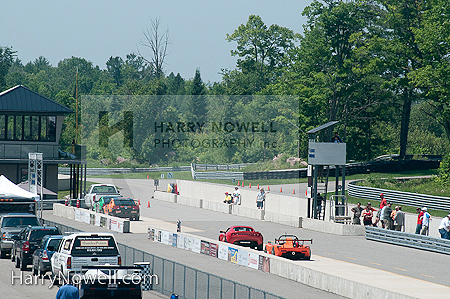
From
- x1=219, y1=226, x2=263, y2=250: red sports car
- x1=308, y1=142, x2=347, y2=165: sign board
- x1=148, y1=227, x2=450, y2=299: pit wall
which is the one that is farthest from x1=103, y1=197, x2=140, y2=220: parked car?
x1=219, y1=226, x2=263, y2=250: red sports car

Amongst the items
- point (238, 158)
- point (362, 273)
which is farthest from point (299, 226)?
point (238, 158)

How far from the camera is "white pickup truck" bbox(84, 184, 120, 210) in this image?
4759 cm

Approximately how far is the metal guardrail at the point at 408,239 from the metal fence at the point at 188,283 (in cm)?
1624

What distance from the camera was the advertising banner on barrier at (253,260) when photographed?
2588cm

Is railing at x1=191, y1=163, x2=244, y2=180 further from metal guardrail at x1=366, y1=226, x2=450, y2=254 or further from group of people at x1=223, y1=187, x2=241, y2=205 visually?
metal guardrail at x1=366, y1=226, x2=450, y2=254

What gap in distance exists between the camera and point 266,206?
49.4 meters

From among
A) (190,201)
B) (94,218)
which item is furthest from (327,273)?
(190,201)

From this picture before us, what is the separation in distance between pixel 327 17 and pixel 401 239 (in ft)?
158

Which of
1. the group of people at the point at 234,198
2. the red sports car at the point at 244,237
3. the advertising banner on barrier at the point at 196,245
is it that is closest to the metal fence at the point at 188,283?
Answer: the advertising banner on barrier at the point at 196,245

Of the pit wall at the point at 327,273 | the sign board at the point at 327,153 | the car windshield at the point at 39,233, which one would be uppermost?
the sign board at the point at 327,153

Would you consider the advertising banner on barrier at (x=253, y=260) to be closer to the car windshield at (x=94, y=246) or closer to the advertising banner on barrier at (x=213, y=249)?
the advertising banner on barrier at (x=213, y=249)

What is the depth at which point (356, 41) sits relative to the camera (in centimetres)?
7556

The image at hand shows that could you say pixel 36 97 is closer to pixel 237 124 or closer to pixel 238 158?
pixel 238 158

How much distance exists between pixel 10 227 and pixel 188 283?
13.2 metres
